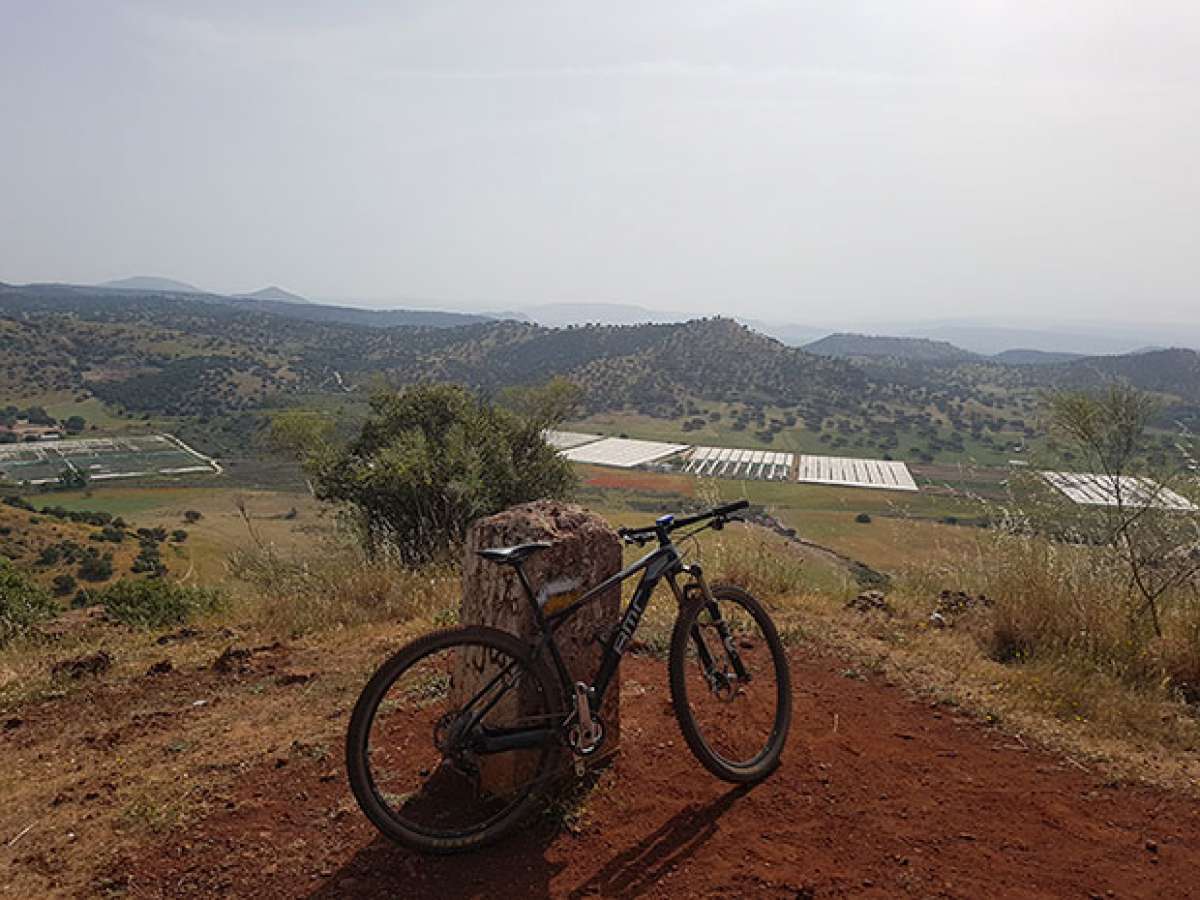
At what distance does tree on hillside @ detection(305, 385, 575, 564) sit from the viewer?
12219mm

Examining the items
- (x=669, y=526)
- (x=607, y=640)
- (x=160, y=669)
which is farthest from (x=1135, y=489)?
(x=160, y=669)

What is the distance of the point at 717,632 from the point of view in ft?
13.6

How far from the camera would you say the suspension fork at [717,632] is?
4.00 m

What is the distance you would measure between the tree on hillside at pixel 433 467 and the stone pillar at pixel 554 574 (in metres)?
5.09

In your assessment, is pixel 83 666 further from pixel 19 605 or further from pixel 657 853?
pixel 657 853

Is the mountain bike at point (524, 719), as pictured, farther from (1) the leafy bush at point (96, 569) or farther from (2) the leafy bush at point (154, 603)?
(1) the leafy bush at point (96, 569)

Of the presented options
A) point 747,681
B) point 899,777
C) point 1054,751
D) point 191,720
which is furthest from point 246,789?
point 1054,751

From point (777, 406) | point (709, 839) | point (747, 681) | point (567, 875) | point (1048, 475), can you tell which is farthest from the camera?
point (777, 406)

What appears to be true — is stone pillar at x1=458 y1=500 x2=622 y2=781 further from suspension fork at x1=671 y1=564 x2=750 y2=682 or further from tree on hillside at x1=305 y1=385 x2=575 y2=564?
tree on hillside at x1=305 y1=385 x2=575 y2=564

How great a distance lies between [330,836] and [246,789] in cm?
73

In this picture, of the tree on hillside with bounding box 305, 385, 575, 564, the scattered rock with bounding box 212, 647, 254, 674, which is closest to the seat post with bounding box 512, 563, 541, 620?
the scattered rock with bounding box 212, 647, 254, 674

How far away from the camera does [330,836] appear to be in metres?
3.40

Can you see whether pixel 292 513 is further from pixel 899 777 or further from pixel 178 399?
pixel 178 399

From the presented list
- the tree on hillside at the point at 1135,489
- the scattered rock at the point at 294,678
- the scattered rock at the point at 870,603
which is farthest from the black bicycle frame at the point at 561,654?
the tree on hillside at the point at 1135,489
